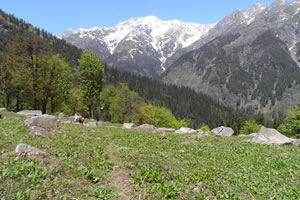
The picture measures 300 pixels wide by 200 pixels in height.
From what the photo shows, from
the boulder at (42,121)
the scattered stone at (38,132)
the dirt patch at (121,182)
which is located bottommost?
the dirt patch at (121,182)

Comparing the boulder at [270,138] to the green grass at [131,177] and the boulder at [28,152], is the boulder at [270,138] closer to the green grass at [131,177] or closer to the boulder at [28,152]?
the green grass at [131,177]

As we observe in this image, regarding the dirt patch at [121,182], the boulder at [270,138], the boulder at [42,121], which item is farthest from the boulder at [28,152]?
the boulder at [270,138]

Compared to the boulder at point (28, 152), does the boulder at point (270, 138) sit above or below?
below

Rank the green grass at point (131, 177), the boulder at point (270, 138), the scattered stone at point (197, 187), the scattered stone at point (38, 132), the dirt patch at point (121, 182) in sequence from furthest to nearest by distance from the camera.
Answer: the boulder at point (270, 138), the scattered stone at point (38, 132), the scattered stone at point (197, 187), the dirt patch at point (121, 182), the green grass at point (131, 177)

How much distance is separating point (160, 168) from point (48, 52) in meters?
39.5

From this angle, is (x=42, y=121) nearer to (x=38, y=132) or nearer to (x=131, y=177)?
(x=38, y=132)

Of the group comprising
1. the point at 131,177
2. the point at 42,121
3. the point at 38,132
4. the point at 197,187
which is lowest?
the point at 197,187

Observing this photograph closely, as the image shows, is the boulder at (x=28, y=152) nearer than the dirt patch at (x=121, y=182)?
No

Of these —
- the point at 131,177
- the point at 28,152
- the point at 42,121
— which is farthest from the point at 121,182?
the point at 42,121

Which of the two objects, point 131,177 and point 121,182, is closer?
point 121,182

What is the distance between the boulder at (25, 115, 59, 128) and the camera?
16625 millimetres

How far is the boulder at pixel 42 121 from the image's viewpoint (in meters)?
16.6

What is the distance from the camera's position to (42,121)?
17312mm

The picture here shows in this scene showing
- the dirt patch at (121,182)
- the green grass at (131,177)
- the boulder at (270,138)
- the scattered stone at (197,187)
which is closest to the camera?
the green grass at (131,177)
